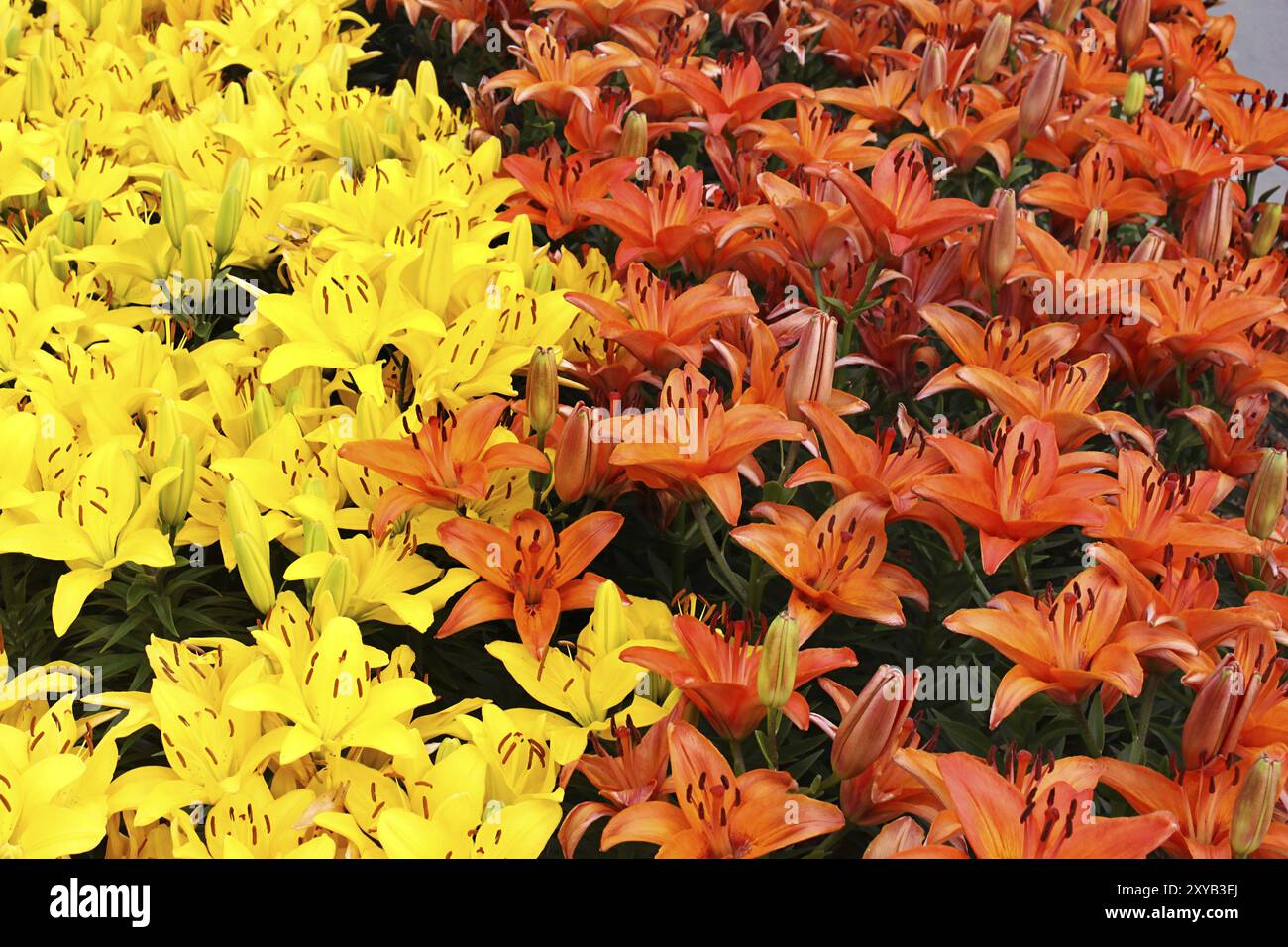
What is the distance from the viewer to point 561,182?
6.28 ft

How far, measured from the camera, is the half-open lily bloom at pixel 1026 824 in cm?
102

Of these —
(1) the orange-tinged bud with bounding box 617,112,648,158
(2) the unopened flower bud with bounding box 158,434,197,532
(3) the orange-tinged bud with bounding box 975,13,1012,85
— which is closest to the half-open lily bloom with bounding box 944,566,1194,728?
(2) the unopened flower bud with bounding box 158,434,197,532

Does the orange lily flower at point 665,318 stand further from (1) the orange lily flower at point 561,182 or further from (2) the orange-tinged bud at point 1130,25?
(2) the orange-tinged bud at point 1130,25

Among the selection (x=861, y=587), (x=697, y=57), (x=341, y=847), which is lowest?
(x=341, y=847)

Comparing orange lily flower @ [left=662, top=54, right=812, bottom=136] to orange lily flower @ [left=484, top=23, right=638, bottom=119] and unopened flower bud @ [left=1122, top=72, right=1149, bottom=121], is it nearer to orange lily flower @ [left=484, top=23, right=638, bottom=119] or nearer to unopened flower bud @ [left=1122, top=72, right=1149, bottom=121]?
orange lily flower @ [left=484, top=23, right=638, bottom=119]

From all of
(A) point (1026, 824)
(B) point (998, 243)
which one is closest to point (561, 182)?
(B) point (998, 243)

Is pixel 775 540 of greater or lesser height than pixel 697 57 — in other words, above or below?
below

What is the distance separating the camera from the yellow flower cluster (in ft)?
3.78

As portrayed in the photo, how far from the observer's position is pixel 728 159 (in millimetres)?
2045

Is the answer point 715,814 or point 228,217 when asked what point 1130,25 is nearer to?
point 228,217

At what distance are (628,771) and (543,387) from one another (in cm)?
49
